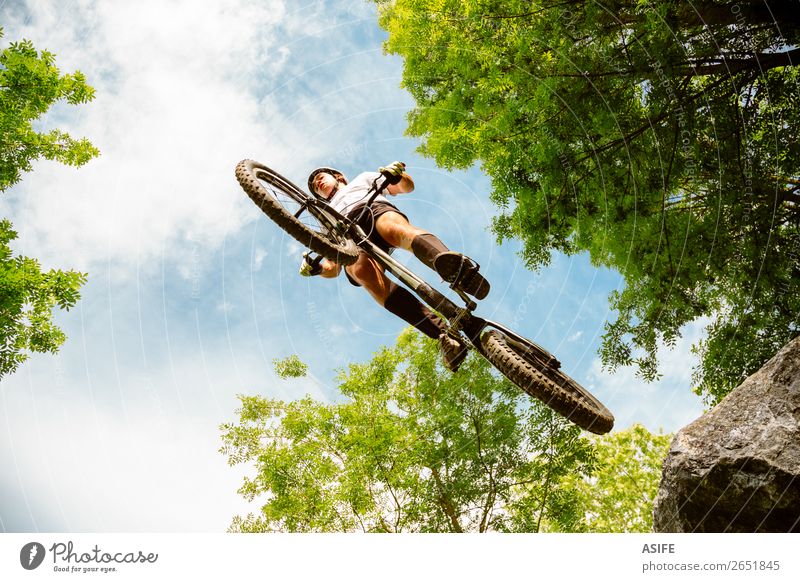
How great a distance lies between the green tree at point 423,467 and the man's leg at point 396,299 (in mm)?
4921

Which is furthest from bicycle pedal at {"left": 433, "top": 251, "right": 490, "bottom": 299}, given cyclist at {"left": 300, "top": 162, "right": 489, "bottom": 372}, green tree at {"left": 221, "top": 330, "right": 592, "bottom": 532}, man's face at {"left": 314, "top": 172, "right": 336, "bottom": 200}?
green tree at {"left": 221, "top": 330, "right": 592, "bottom": 532}

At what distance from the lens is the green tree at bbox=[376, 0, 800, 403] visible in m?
5.83

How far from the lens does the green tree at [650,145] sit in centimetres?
583

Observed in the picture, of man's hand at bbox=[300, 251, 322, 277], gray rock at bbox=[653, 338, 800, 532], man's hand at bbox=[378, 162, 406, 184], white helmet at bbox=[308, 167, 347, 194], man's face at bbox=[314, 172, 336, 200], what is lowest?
gray rock at bbox=[653, 338, 800, 532]

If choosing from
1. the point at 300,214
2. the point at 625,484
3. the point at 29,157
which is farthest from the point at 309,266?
the point at 625,484

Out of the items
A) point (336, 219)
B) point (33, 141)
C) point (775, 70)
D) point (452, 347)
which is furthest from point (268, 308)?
point (775, 70)

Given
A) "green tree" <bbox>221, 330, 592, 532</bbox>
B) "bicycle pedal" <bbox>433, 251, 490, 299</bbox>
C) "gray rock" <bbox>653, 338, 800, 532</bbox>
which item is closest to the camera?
"gray rock" <bbox>653, 338, 800, 532</bbox>

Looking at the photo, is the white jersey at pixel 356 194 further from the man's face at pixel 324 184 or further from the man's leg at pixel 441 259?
the man's leg at pixel 441 259

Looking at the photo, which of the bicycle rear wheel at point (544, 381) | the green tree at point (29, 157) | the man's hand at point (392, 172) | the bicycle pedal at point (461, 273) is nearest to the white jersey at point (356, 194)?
the man's hand at point (392, 172)

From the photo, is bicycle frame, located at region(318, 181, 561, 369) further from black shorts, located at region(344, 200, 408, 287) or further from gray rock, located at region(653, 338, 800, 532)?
gray rock, located at region(653, 338, 800, 532)

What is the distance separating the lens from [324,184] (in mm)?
6445

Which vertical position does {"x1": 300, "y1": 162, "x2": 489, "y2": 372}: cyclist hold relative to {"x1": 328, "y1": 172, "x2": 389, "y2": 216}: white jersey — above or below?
below

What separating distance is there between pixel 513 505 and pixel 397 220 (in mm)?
6883

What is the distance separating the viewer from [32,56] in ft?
20.4
